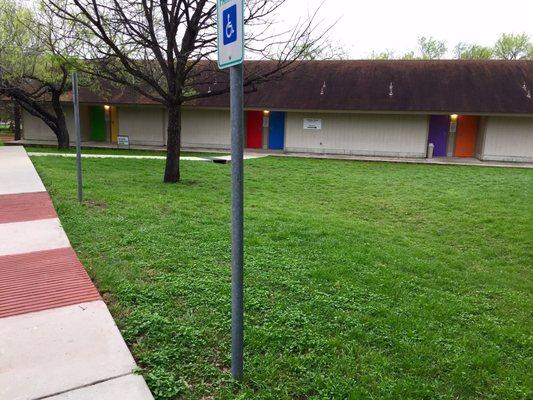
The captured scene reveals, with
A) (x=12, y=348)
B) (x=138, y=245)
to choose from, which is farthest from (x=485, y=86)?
(x=12, y=348)

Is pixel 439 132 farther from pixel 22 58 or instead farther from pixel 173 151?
pixel 22 58

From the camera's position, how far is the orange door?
74.6 feet

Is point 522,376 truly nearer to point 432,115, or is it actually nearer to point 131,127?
point 432,115

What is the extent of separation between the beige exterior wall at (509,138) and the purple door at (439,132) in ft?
6.44

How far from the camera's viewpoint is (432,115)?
74.0 feet

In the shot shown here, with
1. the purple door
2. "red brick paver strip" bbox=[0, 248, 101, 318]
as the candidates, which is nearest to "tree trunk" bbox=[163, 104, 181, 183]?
"red brick paver strip" bbox=[0, 248, 101, 318]

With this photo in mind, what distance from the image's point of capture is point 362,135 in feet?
75.2

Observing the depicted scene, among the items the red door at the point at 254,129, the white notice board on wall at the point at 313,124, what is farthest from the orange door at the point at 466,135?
the red door at the point at 254,129

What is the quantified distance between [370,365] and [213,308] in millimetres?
1443

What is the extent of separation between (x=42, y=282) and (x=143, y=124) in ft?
74.6

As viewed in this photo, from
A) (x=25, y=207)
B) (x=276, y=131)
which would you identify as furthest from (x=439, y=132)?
(x=25, y=207)

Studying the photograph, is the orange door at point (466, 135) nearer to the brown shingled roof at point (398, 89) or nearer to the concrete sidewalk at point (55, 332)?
the brown shingled roof at point (398, 89)

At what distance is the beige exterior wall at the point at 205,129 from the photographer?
24484 mm

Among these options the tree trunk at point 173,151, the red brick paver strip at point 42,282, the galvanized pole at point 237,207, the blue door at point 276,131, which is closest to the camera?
the galvanized pole at point 237,207
